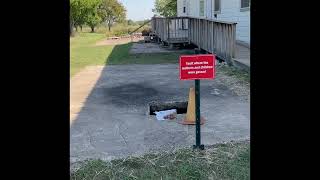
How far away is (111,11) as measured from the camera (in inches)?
2195

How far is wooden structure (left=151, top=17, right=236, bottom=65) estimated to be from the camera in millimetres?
12531

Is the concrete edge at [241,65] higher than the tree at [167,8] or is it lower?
lower

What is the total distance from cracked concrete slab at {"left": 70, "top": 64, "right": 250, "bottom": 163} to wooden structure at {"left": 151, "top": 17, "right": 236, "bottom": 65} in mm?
1701

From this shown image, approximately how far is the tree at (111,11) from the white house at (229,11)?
28505 mm

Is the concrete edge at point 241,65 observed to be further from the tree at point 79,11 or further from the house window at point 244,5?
the tree at point 79,11

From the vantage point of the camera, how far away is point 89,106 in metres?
8.01

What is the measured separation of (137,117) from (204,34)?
961 centimetres

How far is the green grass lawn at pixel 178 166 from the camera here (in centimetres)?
427

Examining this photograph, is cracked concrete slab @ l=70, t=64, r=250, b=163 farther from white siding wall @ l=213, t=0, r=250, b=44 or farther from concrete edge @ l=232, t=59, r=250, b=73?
white siding wall @ l=213, t=0, r=250, b=44

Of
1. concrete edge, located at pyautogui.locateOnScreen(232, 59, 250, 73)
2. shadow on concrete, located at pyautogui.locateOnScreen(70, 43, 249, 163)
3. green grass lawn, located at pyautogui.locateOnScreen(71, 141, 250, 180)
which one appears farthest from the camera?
concrete edge, located at pyautogui.locateOnScreen(232, 59, 250, 73)

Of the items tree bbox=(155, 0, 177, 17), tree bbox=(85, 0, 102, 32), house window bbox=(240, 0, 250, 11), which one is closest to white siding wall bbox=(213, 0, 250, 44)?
house window bbox=(240, 0, 250, 11)

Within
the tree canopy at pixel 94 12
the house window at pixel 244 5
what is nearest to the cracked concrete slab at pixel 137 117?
the house window at pixel 244 5
